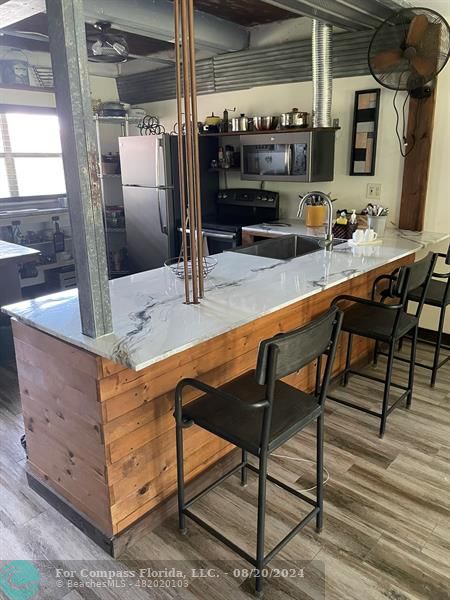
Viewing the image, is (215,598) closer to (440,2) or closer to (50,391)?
(50,391)

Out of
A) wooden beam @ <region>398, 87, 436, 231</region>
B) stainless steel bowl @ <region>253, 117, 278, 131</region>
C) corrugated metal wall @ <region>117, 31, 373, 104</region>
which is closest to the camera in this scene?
wooden beam @ <region>398, 87, 436, 231</region>

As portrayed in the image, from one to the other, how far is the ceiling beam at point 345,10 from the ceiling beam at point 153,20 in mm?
831

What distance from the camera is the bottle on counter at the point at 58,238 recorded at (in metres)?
4.93

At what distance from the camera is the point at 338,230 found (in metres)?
3.47

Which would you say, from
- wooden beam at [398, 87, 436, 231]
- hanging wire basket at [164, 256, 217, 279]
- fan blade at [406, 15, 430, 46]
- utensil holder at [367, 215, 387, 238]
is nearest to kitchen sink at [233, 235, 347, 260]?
A: utensil holder at [367, 215, 387, 238]

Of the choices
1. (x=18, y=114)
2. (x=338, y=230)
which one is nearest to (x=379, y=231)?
(x=338, y=230)

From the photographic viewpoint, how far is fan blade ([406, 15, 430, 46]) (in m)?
2.99

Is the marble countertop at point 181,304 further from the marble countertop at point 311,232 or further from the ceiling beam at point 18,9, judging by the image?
the ceiling beam at point 18,9

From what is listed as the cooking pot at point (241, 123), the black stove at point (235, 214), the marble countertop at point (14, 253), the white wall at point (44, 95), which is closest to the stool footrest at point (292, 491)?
the marble countertop at point (14, 253)

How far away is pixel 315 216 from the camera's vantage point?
3844 millimetres

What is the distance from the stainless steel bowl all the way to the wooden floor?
2751mm

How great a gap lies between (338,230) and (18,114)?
3712 millimetres

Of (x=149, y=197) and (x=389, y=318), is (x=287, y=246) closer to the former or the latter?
(x=389, y=318)

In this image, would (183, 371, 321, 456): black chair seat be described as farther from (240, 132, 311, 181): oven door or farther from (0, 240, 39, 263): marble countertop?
(240, 132, 311, 181): oven door
